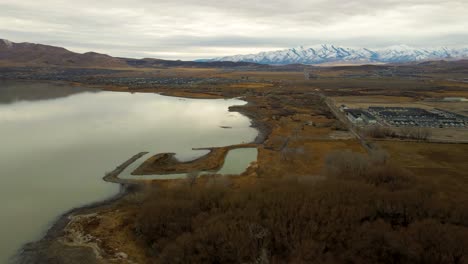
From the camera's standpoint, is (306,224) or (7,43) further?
(7,43)

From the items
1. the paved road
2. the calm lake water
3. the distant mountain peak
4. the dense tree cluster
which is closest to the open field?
the paved road

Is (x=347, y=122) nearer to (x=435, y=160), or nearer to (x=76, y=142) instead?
(x=435, y=160)

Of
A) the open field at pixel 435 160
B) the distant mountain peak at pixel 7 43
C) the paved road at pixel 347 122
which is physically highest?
the distant mountain peak at pixel 7 43

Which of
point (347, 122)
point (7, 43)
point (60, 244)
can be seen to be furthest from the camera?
point (7, 43)

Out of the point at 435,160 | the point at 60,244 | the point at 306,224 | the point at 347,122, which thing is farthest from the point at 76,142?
the point at 347,122

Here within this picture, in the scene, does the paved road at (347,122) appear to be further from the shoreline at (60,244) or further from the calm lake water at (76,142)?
the shoreline at (60,244)

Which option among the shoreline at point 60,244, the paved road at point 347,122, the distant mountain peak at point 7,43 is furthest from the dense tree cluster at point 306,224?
the distant mountain peak at point 7,43
